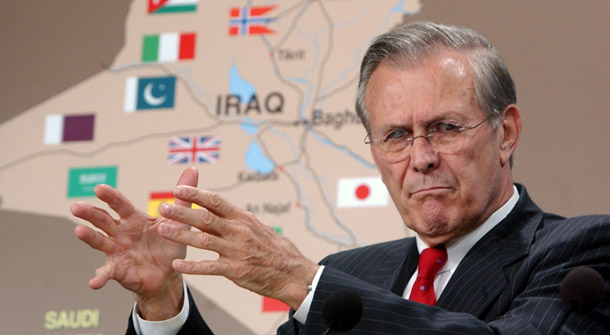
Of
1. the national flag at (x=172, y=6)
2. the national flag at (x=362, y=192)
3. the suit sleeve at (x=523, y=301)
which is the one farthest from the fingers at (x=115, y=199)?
the national flag at (x=172, y=6)

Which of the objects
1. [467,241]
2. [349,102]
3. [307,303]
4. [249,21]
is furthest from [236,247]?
[249,21]

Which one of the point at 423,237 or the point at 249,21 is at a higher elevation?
the point at 249,21

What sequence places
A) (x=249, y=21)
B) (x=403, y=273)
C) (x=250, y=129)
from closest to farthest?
(x=403, y=273)
(x=250, y=129)
(x=249, y=21)

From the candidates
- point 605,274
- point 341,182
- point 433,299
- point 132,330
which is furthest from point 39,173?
point 605,274

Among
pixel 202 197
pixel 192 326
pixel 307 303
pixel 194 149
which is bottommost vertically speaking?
pixel 192 326

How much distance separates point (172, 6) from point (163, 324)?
2.22 meters

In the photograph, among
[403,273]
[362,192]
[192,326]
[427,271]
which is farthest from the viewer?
[362,192]

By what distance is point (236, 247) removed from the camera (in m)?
2.05

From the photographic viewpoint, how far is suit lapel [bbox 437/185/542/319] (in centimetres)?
237

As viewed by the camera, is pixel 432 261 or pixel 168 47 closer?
pixel 432 261

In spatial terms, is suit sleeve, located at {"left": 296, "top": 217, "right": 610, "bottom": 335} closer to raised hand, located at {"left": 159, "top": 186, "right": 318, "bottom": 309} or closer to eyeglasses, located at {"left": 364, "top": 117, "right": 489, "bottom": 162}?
raised hand, located at {"left": 159, "top": 186, "right": 318, "bottom": 309}

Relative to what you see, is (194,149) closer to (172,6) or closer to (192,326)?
(172,6)

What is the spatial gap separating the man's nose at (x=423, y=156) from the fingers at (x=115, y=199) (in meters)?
0.71

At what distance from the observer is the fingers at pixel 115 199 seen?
7.39 ft
